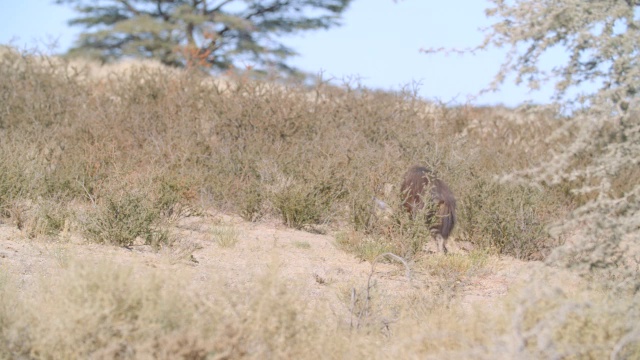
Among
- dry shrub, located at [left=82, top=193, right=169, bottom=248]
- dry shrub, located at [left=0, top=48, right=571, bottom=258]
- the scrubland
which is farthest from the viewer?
dry shrub, located at [left=0, top=48, right=571, bottom=258]

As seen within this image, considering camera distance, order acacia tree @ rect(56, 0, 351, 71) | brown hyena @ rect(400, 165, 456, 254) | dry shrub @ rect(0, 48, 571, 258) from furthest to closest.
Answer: acacia tree @ rect(56, 0, 351, 71) → dry shrub @ rect(0, 48, 571, 258) → brown hyena @ rect(400, 165, 456, 254)

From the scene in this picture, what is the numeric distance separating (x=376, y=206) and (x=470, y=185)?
4.87 feet

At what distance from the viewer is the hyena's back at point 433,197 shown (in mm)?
8562

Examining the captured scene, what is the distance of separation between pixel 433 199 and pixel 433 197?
0.05 m

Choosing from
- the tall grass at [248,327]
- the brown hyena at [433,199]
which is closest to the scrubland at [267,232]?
the tall grass at [248,327]

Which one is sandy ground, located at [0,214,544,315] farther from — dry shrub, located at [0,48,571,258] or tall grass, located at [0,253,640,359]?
tall grass, located at [0,253,640,359]

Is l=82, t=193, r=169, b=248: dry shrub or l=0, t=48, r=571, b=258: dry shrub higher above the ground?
l=82, t=193, r=169, b=248: dry shrub

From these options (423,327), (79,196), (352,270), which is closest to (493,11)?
(423,327)

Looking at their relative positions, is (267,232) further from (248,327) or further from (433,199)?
(248,327)

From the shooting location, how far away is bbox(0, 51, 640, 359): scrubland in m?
4.07

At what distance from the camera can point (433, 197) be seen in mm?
8641

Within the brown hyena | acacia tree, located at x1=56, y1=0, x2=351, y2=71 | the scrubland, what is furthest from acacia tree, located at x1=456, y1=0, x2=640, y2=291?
acacia tree, located at x1=56, y1=0, x2=351, y2=71

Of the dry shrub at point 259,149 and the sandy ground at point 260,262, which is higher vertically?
the sandy ground at point 260,262

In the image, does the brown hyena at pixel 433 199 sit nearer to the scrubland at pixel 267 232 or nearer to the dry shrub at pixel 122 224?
the scrubland at pixel 267 232
